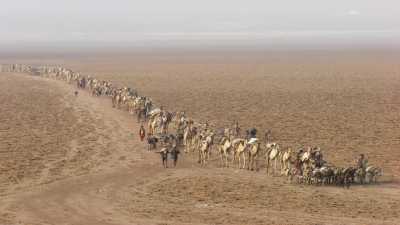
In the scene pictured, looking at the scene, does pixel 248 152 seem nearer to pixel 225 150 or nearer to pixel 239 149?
pixel 239 149

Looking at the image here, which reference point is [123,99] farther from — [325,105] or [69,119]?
[325,105]

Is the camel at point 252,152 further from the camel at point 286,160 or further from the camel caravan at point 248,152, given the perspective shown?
the camel at point 286,160

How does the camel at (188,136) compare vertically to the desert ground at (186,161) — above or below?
above

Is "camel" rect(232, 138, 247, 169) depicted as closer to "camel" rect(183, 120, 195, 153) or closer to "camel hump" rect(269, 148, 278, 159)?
"camel hump" rect(269, 148, 278, 159)

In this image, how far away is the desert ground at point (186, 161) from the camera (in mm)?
19531

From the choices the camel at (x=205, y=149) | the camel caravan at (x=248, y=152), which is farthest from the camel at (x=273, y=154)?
the camel at (x=205, y=149)

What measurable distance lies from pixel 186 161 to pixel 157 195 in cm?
530

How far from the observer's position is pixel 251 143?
84.4 ft

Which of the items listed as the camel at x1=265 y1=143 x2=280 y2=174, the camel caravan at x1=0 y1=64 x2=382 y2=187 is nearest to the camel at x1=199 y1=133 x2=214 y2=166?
the camel caravan at x1=0 y1=64 x2=382 y2=187

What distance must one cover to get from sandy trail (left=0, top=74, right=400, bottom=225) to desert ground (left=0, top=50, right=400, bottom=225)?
3cm

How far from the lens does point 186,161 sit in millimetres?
26672

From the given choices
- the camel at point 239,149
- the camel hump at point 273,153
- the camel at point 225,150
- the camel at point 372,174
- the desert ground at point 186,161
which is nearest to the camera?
the desert ground at point 186,161

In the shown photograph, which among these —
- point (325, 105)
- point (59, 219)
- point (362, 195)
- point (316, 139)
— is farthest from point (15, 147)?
point (325, 105)

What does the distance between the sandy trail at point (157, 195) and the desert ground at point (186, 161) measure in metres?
0.03
